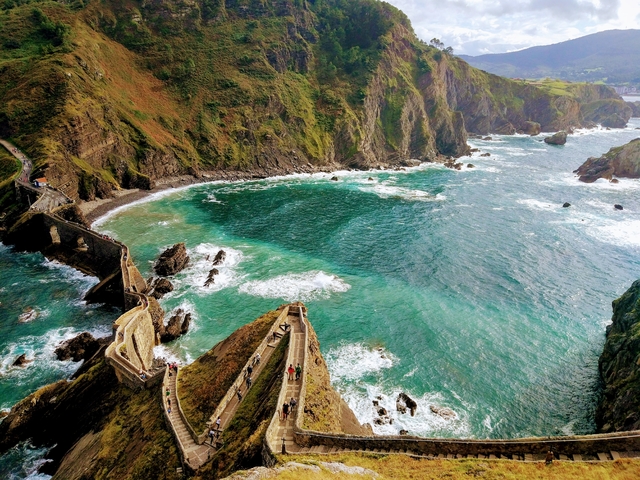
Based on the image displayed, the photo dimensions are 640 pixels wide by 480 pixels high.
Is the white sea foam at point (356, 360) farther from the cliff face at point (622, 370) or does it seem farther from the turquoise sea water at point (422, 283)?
the cliff face at point (622, 370)

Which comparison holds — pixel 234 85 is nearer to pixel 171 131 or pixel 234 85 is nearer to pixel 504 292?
pixel 171 131

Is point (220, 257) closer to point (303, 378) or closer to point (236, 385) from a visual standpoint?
point (236, 385)

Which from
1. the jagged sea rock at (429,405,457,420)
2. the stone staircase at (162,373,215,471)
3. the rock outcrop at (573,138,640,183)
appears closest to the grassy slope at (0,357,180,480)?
the stone staircase at (162,373,215,471)

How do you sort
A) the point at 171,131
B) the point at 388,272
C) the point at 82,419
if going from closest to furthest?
1. the point at 82,419
2. the point at 388,272
3. the point at 171,131

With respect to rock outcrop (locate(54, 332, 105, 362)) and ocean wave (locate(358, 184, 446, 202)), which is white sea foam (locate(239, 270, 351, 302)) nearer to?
rock outcrop (locate(54, 332, 105, 362))

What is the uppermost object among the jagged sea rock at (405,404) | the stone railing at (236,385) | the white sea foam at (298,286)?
the stone railing at (236,385)

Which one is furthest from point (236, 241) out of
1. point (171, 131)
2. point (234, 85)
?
point (234, 85)

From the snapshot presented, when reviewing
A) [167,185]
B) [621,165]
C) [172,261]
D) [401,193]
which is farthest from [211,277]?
[621,165]

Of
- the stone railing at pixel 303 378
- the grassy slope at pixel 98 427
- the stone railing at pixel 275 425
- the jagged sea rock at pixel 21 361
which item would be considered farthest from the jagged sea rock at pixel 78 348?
the stone railing at pixel 275 425
